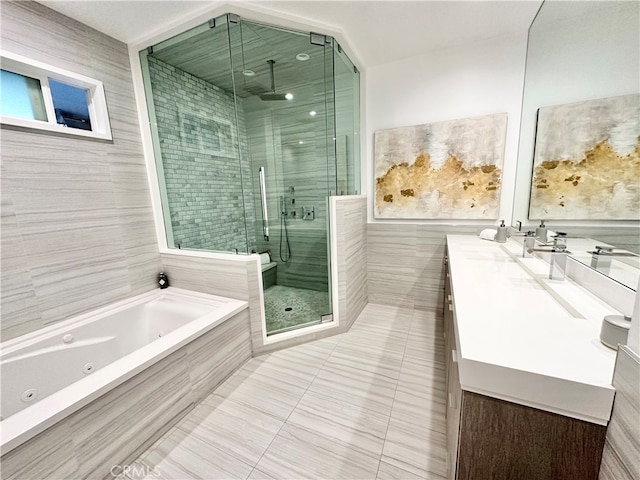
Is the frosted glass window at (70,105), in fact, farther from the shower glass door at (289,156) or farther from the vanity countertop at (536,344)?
the vanity countertop at (536,344)

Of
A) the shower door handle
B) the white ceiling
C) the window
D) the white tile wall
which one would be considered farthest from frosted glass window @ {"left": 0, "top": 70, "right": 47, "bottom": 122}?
the shower door handle

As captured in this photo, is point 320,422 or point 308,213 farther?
point 308,213

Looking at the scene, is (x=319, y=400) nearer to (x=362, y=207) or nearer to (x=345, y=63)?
(x=362, y=207)

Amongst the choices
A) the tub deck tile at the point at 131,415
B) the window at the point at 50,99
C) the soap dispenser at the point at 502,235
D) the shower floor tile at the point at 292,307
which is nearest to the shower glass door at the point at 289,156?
the shower floor tile at the point at 292,307

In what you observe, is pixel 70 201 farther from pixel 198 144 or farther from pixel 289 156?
pixel 289 156

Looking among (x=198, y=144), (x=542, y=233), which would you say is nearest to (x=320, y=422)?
(x=542, y=233)

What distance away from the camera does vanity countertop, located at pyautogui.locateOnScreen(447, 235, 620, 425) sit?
579 millimetres

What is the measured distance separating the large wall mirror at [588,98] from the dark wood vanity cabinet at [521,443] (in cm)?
60

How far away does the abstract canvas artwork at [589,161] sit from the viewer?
986mm

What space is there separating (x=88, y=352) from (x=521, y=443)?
250 cm

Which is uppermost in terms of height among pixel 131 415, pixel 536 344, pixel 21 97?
pixel 21 97

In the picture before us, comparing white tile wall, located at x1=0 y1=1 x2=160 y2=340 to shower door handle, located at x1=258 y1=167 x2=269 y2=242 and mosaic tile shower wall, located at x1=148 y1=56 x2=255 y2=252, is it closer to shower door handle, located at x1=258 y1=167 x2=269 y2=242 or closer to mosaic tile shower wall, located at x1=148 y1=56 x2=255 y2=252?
mosaic tile shower wall, located at x1=148 y1=56 x2=255 y2=252

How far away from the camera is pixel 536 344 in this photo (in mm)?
720

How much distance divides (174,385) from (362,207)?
2.29 m
